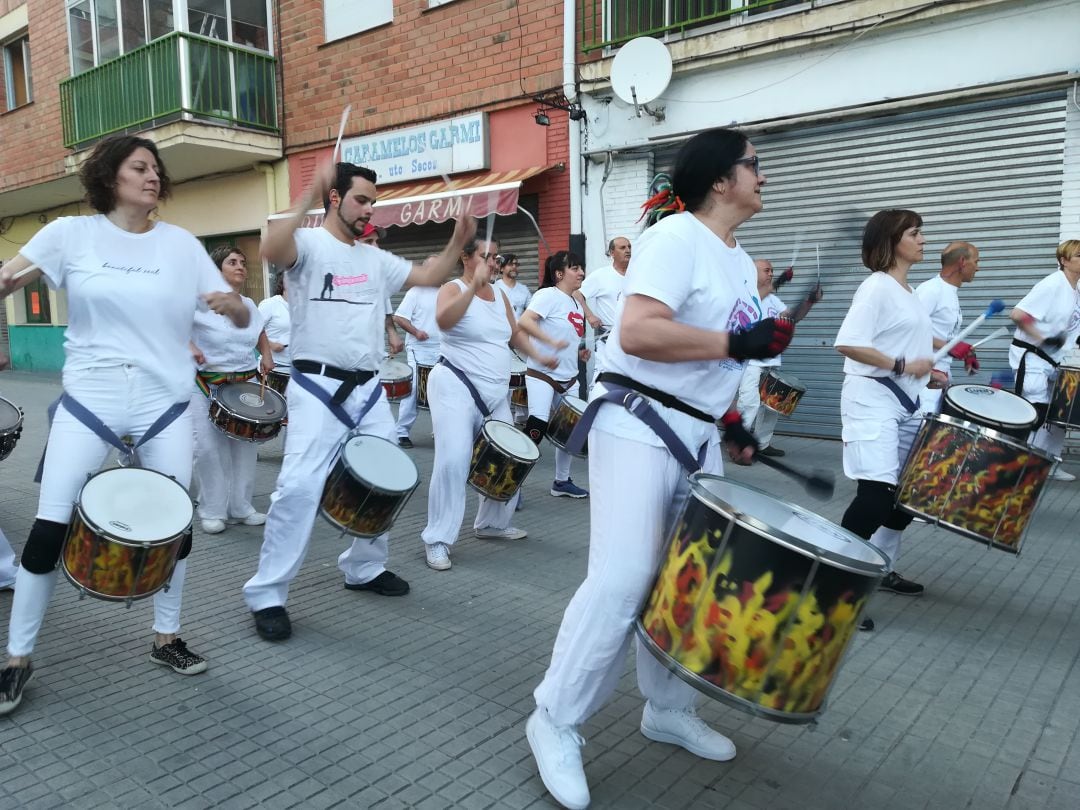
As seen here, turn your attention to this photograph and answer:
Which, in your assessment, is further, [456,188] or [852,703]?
[456,188]

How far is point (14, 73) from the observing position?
19.9 m

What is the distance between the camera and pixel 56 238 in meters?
3.11

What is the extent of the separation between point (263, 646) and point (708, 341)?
2.57 meters

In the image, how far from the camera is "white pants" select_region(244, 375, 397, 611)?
384 cm

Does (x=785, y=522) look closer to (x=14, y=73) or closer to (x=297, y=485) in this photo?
(x=297, y=485)

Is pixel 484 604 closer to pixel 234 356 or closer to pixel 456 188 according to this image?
pixel 234 356

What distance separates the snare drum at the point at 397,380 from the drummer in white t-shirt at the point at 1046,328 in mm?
5460

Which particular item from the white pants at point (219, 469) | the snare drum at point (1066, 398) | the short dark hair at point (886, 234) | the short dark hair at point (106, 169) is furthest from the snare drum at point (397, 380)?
the snare drum at point (1066, 398)

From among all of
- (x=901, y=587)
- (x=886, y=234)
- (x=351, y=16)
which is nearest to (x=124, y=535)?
(x=886, y=234)

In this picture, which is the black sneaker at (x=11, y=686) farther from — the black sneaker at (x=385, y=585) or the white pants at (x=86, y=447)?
the black sneaker at (x=385, y=585)

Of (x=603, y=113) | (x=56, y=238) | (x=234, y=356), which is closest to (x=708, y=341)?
(x=56, y=238)

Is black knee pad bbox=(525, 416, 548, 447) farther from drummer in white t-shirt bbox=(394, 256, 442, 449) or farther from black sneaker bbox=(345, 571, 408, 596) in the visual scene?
black sneaker bbox=(345, 571, 408, 596)

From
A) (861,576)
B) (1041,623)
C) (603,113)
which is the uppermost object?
(603,113)

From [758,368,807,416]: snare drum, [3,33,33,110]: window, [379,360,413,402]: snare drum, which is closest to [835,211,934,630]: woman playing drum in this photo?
[758,368,807,416]: snare drum
